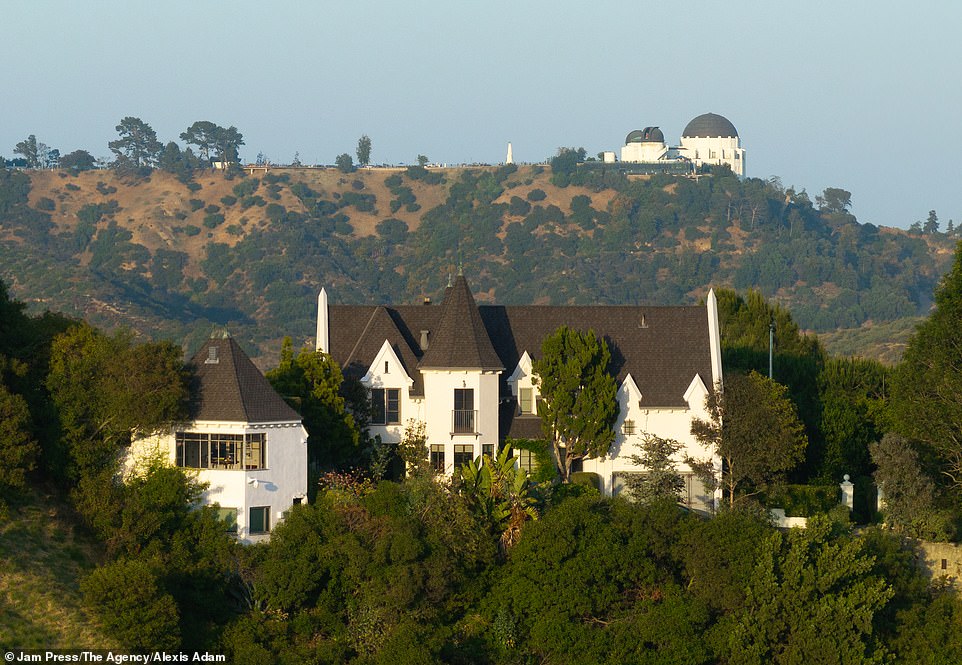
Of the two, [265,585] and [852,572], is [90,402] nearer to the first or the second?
[265,585]

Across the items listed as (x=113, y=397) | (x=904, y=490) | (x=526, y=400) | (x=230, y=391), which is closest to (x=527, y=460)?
(x=526, y=400)

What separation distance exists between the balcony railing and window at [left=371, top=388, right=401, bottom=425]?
7.34 ft

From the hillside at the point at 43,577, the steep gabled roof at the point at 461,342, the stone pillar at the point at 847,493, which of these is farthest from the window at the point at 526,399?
the hillside at the point at 43,577

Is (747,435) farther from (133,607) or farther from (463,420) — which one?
(133,607)

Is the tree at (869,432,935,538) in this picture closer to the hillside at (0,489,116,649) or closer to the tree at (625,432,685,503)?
the tree at (625,432,685,503)

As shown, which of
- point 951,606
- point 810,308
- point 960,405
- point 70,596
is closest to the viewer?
point 70,596

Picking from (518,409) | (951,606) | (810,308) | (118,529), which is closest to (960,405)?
Answer: (951,606)

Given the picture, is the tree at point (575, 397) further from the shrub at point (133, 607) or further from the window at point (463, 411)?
the shrub at point (133, 607)

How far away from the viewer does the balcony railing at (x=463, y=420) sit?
59.3m

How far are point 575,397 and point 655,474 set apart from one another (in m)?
4.44

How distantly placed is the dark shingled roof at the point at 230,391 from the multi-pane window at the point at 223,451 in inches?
24.3

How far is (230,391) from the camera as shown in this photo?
177ft

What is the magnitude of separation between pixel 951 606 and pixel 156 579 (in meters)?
25.3

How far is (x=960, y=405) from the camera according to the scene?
58.6 meters
